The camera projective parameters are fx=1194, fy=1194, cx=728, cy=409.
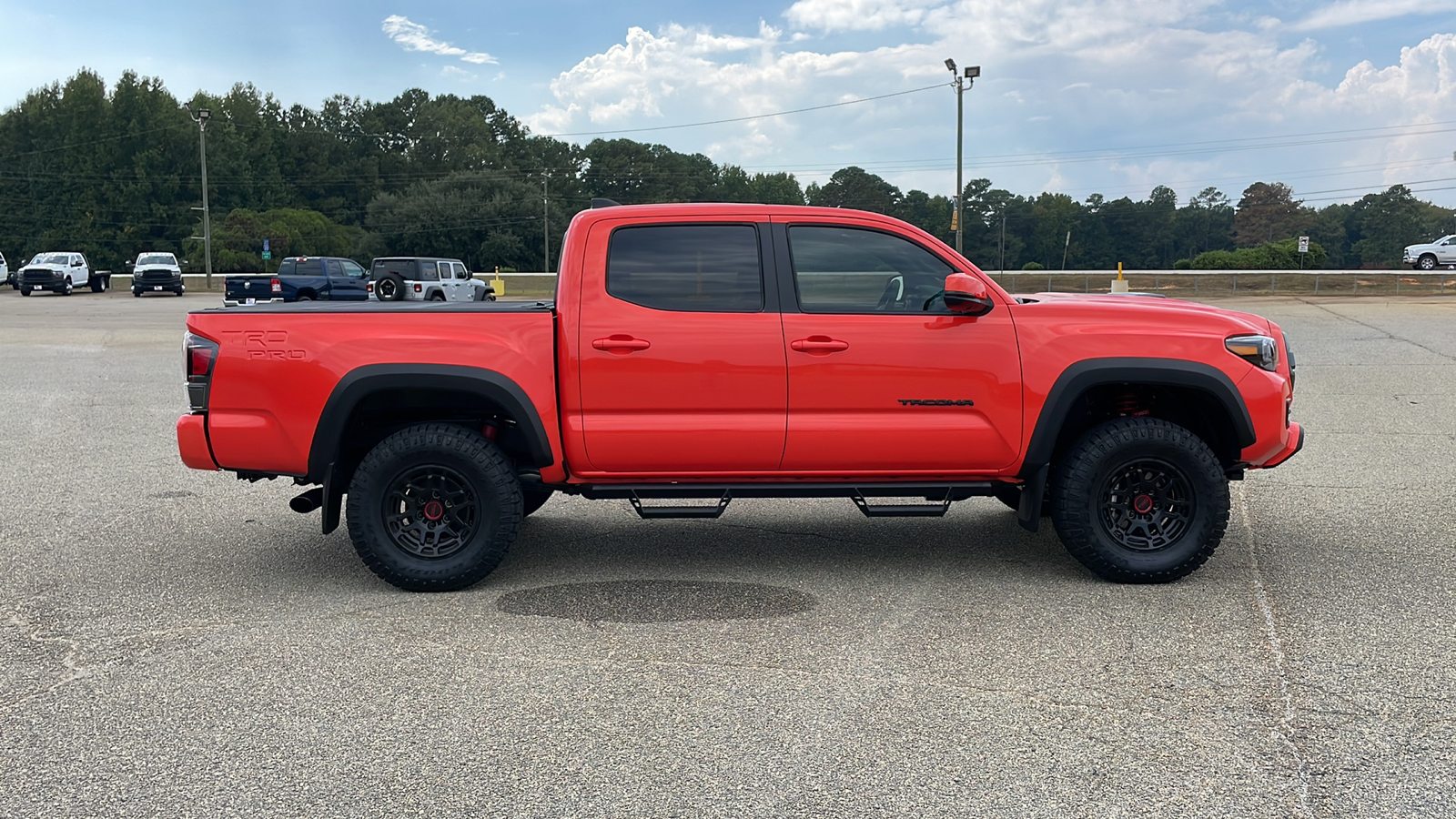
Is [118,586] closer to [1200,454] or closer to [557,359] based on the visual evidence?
[557,359]

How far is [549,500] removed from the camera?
8.33 m

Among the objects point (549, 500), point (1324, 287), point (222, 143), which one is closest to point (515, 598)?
point (549, 500)

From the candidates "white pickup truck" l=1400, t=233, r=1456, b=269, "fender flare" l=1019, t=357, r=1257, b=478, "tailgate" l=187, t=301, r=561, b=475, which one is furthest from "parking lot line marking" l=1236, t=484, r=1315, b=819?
"white pickup truck" l=1400, t=233, r=1456, b=269

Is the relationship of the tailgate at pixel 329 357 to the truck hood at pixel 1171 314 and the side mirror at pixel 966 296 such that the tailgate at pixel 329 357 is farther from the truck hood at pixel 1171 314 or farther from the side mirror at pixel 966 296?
the truck hood at pixel 1171 314

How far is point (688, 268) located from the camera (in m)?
5.95

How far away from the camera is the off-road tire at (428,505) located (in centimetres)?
575

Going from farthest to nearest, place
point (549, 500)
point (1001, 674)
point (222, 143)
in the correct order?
point (222, 143), point (549, 500), point (1001, 674)

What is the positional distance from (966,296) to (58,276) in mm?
49568

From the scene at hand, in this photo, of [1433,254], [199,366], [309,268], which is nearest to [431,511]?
[199,366]

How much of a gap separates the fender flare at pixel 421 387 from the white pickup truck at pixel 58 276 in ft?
155

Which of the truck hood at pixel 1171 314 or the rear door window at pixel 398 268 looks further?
the rear door window at pixel 398 268

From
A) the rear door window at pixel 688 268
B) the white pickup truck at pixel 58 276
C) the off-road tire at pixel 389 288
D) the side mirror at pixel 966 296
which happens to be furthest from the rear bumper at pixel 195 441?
the white pickup truck at pixel 58 276

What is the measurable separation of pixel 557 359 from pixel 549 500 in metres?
2.74

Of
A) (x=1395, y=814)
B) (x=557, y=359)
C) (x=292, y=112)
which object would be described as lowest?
(x=1395, y=814)
